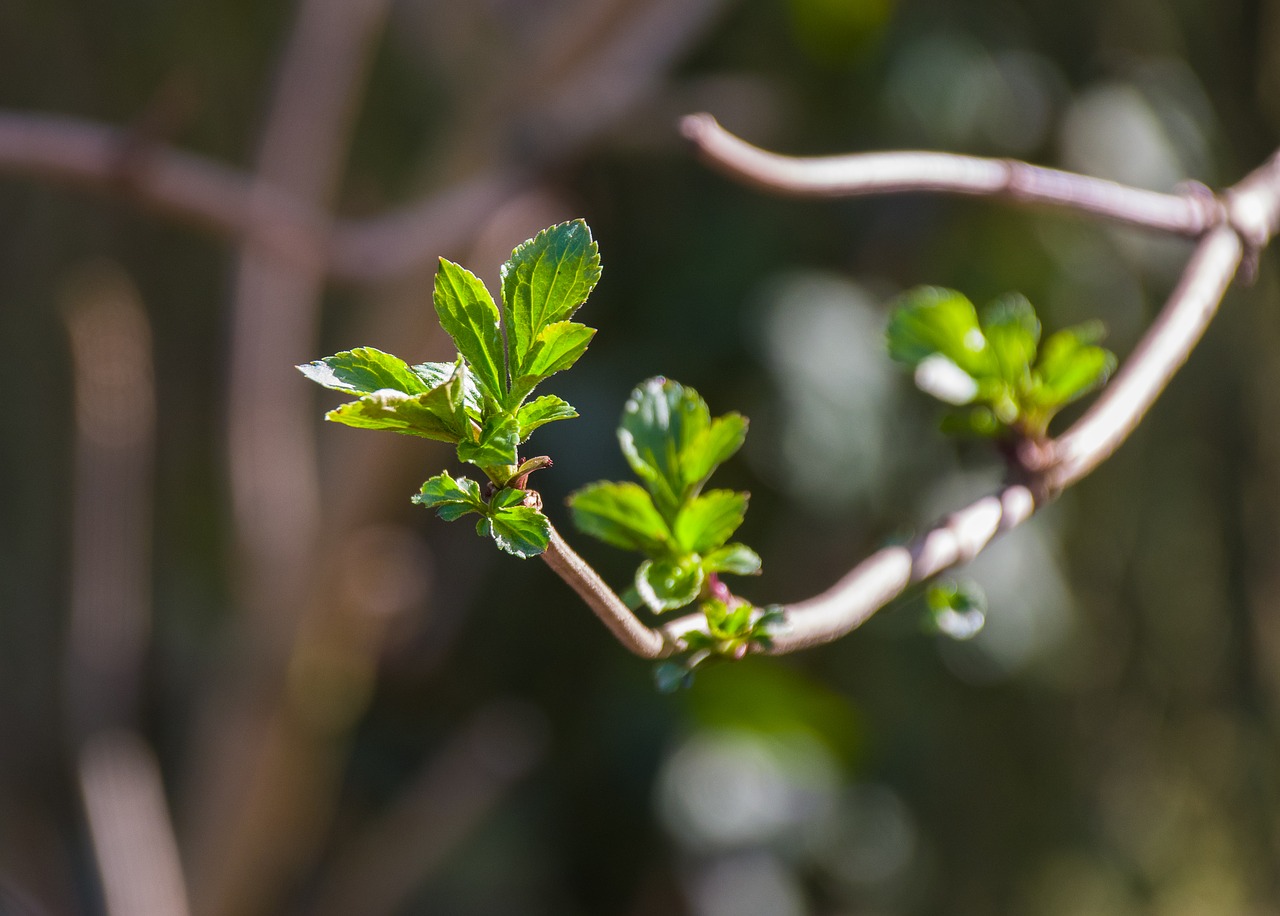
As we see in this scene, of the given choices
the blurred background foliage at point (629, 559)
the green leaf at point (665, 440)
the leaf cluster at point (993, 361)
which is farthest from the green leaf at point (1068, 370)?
the blurred background foliage at point (629, 559)

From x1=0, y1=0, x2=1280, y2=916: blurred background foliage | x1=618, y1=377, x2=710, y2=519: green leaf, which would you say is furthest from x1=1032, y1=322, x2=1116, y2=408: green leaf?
x1=0, y1=0, x2=1280, y2=916: blurred background foliage

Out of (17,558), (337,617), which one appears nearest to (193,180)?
(337,617)

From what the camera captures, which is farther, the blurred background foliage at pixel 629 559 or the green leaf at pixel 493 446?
the blurred background foliage at pixel 629 559

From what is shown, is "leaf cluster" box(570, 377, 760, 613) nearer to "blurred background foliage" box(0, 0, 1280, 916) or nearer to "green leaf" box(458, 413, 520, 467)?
"green leaf" box(458, 413, 520, 467)

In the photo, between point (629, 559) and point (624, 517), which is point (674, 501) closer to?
point (624, 517)

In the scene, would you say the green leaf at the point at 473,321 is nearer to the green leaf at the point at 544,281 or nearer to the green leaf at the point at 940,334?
the green leaf at the point at 544,281

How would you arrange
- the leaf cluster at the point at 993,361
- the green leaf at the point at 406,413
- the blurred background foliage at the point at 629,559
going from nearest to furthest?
the green leaf at the point at 406,413
the leaf cluster at the point at 993,361
the blurred background foliage at the point at 629,559
